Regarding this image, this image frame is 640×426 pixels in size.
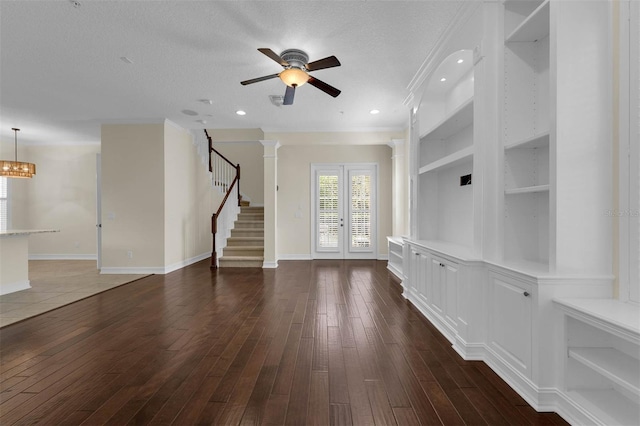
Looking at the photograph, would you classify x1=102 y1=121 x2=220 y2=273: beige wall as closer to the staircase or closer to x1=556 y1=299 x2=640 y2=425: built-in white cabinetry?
the staircase

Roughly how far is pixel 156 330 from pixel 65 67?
3560mm

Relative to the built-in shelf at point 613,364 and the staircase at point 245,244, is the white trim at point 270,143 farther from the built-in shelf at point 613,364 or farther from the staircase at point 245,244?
the built-in shelf at point 613,364

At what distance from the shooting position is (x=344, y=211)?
7.35m

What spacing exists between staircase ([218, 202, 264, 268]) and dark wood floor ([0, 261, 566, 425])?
2.49m

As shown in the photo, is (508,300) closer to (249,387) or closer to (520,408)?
(520,408)

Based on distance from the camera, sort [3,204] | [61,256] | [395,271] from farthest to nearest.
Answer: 1. [61,256]
2. [3,204]
3. [395,271]

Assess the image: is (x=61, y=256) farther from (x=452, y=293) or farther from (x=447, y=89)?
(x=447, y=89)

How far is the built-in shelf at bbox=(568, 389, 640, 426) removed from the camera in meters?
1.49

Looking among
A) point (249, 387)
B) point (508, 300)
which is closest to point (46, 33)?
point (249, 387)

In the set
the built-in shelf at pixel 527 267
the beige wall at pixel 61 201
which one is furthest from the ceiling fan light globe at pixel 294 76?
the beige wall at pixel 61 201

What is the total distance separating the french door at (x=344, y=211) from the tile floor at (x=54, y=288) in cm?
403

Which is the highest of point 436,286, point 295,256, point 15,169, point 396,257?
point 15,169

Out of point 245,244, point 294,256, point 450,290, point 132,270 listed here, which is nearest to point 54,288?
point 132,270

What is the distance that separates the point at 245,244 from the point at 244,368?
16.4 ft
